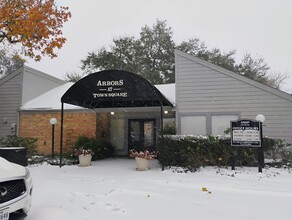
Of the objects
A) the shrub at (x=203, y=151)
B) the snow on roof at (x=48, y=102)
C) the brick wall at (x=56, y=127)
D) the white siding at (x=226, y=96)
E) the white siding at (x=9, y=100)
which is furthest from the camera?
the white siding at (x=9, y=100)

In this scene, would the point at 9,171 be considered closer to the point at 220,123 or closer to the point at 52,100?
the point at 220,123

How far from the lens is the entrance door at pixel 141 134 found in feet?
48.2

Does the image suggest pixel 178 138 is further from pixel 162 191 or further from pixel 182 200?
pixel 182 200

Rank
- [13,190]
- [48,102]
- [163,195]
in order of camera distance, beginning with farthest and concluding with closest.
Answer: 1. [48,102]
2. [163,195]
3. [13,190]

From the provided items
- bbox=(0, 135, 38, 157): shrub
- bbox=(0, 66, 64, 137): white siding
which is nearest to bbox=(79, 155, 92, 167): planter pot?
bbox=(0, 135, 38, 157): shrub

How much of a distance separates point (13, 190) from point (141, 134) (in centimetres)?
1148

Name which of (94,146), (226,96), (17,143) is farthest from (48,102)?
(226,96)

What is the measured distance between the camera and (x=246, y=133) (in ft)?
27.7

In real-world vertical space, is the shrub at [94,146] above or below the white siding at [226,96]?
below

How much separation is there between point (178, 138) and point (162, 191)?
10.6 feet

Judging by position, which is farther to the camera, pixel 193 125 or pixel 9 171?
pixel 193 125

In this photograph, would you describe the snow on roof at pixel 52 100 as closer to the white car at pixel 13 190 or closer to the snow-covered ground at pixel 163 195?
the snow-covered ground at pixel 163 195

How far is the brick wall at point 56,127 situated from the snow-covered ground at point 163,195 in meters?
4.49

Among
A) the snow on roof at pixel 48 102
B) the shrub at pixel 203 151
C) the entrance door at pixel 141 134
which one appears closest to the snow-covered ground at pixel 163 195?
the shrub at pixel 203 151
